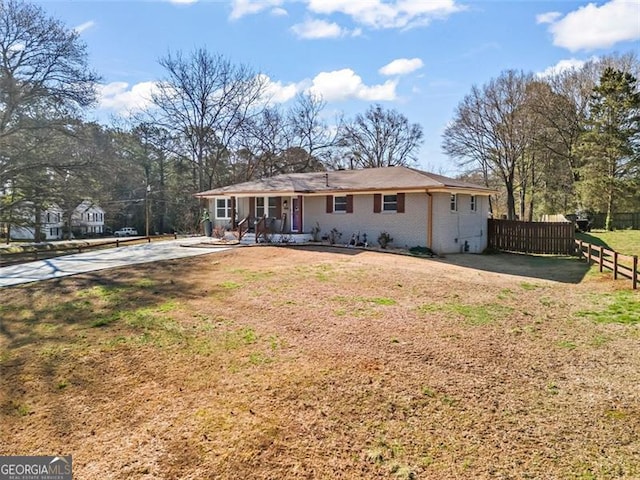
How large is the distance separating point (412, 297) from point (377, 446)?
201 inches

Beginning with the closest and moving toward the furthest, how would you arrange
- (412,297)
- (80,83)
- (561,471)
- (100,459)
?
(561,471)
(100,459)
(412,297)
(80,83)

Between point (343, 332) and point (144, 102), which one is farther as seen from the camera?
point (144, 102)

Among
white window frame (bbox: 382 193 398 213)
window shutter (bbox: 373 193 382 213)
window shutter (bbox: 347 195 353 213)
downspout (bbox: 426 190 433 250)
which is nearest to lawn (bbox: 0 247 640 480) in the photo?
downspout (bbox: 426 190 433 250)

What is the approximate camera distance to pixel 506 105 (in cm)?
3250

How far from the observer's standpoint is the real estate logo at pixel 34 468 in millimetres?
3375

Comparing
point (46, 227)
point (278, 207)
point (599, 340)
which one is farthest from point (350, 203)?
point (46, 227)

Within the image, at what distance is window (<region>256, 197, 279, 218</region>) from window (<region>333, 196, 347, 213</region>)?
3.22 m

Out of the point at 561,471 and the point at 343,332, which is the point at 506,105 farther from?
the point at 561,471

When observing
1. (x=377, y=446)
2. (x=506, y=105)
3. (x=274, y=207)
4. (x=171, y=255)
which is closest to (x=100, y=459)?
(x=377, y=446)

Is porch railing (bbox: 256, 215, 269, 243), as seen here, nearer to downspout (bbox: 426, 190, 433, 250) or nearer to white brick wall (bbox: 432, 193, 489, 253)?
downspout (bbox: 426, 190, 433, 250)

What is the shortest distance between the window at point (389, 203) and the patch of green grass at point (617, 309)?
349 inches

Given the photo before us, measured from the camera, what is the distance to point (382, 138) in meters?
41.5

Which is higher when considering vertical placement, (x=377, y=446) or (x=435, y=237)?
(x=435, y=237)

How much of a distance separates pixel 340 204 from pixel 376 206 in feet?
6.07
